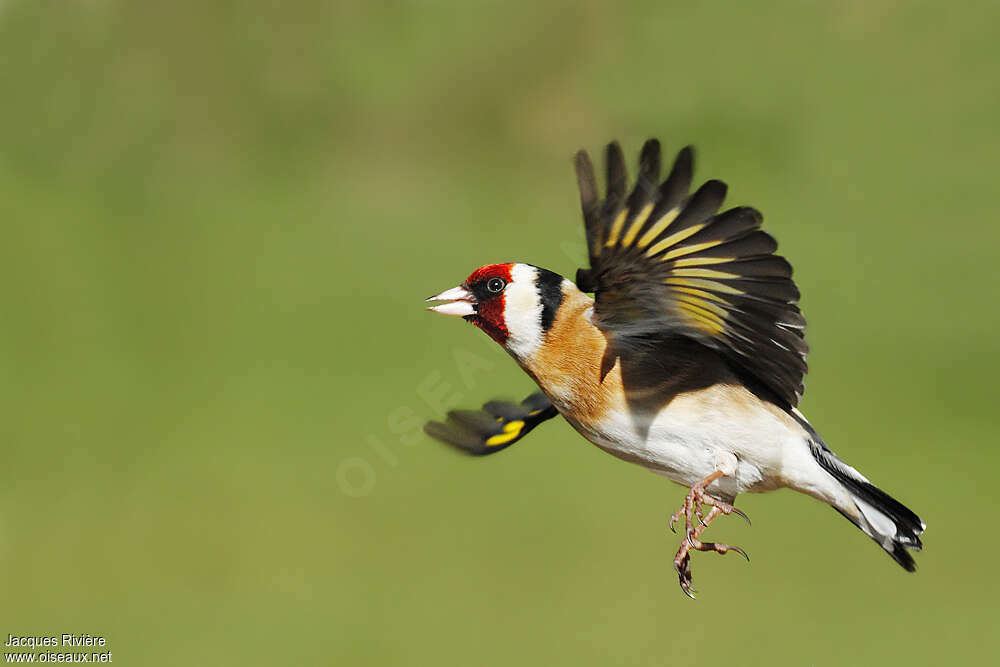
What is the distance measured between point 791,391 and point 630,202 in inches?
17.6

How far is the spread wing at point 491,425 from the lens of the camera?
190 centimetres

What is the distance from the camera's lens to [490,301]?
1654mm

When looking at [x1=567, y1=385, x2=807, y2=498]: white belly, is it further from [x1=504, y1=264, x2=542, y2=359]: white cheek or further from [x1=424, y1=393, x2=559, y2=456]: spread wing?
[x1=424, y1=393, x2=559, y2=456]: spread wing

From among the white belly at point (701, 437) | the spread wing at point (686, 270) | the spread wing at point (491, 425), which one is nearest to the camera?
the spread wing at point (686, 270)

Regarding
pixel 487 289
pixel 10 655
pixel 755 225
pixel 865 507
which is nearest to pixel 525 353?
pixel 487 289

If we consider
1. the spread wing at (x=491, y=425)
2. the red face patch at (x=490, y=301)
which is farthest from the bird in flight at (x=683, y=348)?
the spread wing at (x=491, y=425)

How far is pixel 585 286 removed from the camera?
5.01 feet

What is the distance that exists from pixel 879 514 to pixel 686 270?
0.58 meters

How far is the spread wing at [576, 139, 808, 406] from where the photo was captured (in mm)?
1429

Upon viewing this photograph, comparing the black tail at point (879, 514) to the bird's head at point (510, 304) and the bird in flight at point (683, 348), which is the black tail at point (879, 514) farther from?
the bird's head at point (510, 304)

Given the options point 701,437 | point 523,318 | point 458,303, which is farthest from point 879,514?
point 458,303

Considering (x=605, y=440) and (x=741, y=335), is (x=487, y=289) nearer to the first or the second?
(x=605, y=440)

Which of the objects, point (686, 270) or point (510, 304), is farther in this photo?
point (510, 304)

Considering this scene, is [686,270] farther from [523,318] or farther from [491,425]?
[491,425]
